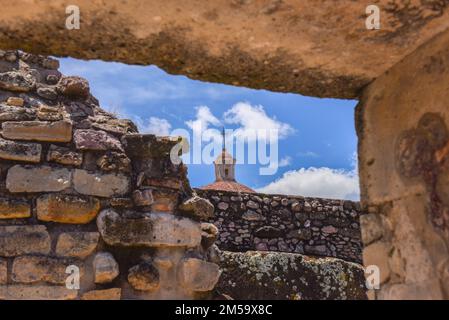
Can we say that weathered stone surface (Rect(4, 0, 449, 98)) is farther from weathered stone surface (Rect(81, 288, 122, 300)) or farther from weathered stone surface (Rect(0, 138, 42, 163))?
weathered stone surface (Rect(81, 288, 122, 300))

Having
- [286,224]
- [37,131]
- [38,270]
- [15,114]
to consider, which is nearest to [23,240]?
[38,270]

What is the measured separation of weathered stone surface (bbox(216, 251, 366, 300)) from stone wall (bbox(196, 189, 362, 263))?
3.34ft

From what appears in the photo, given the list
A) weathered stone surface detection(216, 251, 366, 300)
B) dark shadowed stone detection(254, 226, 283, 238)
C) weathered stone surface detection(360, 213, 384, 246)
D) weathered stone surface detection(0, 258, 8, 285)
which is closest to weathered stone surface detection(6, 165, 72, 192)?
weathered stone surface detection(0, 258, 8, 285)

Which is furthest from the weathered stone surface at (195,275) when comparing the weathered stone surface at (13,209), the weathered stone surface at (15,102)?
the weathered stone surface at (15,102)

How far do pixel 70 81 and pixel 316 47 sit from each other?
2.29 meters

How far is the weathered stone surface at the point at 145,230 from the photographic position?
9.79 feet

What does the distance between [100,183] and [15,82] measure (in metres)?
0.93

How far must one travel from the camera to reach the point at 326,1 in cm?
143

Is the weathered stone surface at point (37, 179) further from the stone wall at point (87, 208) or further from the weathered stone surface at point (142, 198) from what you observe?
the weathered stone surface at point (142, 198)

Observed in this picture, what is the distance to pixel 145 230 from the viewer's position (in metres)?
3.03

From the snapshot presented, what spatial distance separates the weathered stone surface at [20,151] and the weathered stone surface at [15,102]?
30 centimetres

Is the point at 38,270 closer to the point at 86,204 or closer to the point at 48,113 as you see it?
the point at 86,204

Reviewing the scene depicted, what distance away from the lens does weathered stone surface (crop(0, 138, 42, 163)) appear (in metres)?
2.97
